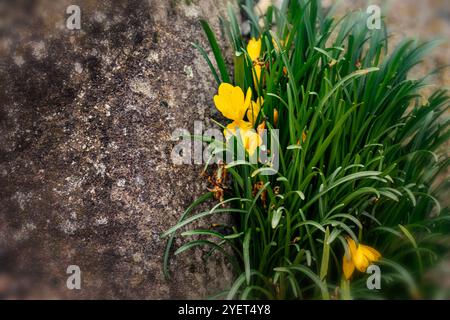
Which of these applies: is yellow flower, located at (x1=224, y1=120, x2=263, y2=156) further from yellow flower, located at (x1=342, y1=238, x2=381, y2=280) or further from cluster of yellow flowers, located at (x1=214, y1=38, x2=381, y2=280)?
yellow flower, located at (x1=342, y1=238, x2=381, y2=280)

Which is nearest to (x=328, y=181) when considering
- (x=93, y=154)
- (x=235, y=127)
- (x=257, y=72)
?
(x=235, y=127)

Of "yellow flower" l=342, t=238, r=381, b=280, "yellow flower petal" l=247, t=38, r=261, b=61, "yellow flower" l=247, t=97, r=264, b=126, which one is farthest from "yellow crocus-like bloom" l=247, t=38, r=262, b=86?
"yellow flower" l=342, t=238, r=381, b=280

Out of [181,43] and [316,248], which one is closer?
[316,248]

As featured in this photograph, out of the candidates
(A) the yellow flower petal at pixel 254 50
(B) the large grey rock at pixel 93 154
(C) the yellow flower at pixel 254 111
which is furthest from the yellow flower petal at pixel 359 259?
(A) the yellow flower petal at pixel 254 50

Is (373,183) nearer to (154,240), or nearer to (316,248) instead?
(316,248)

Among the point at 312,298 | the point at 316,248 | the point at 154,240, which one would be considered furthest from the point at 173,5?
the point at 312,298
